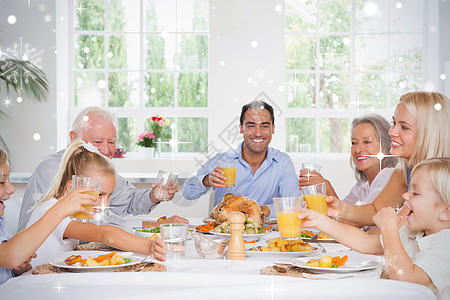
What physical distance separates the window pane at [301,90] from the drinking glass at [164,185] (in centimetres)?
328

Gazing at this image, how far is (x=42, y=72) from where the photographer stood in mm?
4871

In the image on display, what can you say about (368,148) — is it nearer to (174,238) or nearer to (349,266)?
(349,266)

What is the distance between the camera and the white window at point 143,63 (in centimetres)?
525

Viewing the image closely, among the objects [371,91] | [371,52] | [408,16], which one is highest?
[408,16]

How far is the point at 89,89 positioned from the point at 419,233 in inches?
175

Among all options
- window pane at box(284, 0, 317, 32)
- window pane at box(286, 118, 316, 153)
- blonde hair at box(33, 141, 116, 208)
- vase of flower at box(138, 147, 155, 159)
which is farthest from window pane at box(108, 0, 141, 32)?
blonde hair at box(33, 141, 116, 208)

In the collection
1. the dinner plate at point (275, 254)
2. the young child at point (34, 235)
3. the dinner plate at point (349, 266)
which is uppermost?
the young child at point (34, 235)

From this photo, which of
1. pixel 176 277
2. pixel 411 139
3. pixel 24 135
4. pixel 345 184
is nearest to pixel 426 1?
pixel 345 184

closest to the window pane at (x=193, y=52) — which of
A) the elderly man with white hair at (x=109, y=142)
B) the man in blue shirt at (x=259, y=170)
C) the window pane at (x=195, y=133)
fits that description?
the window pane at (x=195, y=133)

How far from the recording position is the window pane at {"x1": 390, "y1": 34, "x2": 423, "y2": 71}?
5.09 m

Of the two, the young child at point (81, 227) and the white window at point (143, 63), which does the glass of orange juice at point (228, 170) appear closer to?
the young child at point (81, 227)

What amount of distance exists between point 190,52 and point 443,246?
432 centimetres

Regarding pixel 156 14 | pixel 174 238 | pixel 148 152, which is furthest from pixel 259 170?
pixel 156 14

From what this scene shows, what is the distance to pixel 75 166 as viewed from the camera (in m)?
1.85
